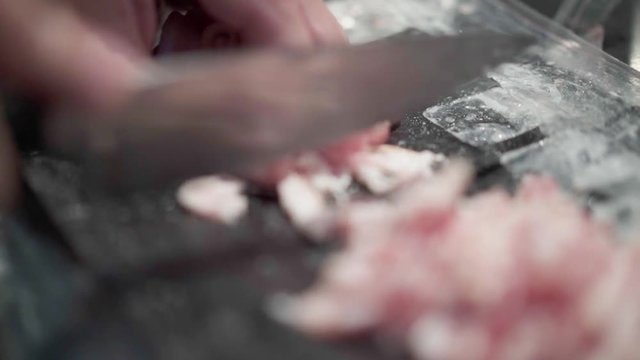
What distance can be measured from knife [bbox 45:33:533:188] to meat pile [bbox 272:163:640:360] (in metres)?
0.13

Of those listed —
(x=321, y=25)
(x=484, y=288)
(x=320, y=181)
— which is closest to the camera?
(x=484, y=288)

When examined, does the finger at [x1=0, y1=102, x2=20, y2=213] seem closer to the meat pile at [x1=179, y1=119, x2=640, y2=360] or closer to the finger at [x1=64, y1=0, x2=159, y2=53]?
the finger at [x1=64, y1=0, x2=159, y2=53]

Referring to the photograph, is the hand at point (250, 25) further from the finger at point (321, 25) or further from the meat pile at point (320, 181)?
the meat pile at point (320, 181)

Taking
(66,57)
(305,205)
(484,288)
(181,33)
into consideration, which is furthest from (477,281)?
(181,33)

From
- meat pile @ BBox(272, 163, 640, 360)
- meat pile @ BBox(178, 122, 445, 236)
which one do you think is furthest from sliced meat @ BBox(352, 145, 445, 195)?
meat pile @ BBox(272, 163, 640, 360)

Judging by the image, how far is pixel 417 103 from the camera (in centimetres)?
100

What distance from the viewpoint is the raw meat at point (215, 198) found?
92 cm

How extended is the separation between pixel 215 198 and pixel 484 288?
0.32 metres

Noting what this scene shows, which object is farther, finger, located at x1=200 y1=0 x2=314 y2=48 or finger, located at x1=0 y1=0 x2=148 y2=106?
finger, located at x1=200 y1=0 x2=314 y2=48

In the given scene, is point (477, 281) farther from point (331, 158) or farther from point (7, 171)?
point (7, 171)

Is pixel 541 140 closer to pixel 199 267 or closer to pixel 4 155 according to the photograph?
pixel 199 267

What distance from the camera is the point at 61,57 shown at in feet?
2.77

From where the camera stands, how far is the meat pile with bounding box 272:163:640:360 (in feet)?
2.38

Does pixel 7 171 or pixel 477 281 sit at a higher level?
pixel 477 281
